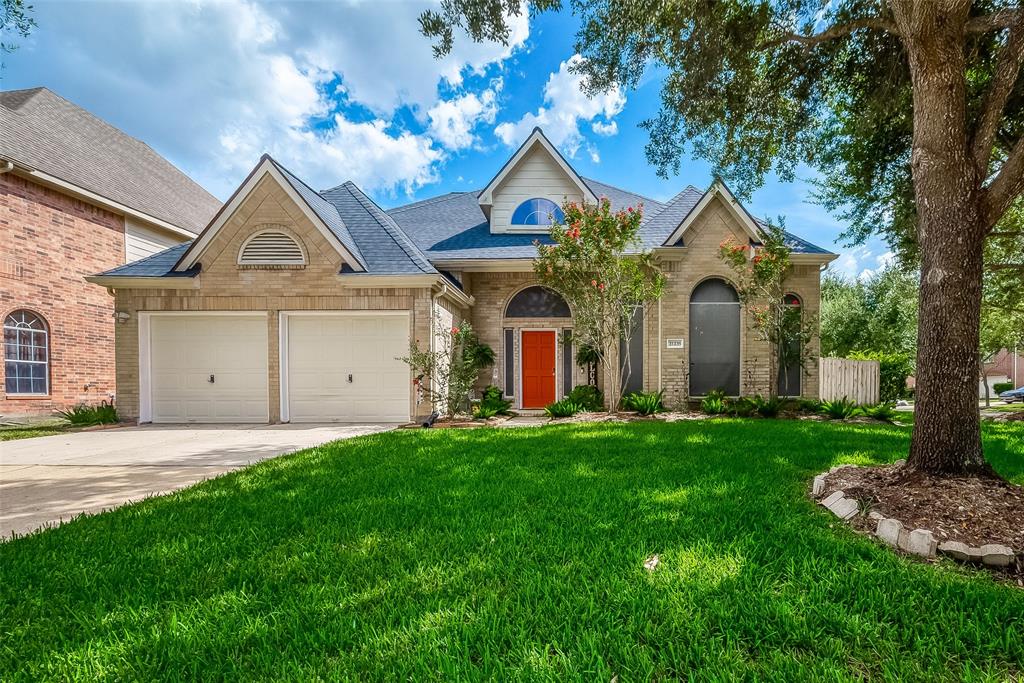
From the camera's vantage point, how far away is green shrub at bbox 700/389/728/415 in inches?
431

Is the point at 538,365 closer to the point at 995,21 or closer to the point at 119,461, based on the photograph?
the point at 119,461

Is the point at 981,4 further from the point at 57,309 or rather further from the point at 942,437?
the point at 57,309

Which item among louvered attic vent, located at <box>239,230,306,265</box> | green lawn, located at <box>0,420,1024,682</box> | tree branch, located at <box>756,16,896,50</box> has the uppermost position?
A: tree branch, located at <box>756,16,896,50</box>

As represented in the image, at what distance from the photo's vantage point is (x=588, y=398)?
11672mm

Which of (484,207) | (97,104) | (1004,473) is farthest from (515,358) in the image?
(97,104)

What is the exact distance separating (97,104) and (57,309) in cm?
810

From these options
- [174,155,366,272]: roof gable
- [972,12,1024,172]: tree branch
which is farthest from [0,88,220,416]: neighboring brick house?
[972,12,1024,172]: tree branch

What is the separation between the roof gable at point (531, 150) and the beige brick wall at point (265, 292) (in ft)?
15.7

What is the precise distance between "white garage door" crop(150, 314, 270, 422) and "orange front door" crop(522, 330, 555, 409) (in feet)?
22.0

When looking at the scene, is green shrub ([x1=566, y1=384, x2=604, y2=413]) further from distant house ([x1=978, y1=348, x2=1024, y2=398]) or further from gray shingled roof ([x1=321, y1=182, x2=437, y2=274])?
distant house ([x1=978, y1=348, x2=1024, y2=398])

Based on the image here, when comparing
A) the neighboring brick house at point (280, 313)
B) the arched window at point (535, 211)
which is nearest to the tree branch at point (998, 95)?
the neighboring brick house at point (280, 313)

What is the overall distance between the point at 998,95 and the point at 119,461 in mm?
11270

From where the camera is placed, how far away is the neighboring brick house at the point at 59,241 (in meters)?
11.7

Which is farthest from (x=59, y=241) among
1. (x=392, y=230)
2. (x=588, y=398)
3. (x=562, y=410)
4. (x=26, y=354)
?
(x=588, y=398)
